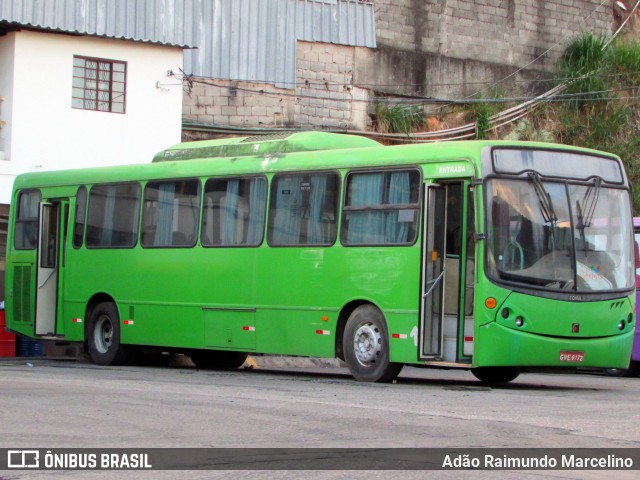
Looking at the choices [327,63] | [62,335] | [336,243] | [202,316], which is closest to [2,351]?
[62,335]

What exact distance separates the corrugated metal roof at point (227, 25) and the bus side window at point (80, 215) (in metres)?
5.94

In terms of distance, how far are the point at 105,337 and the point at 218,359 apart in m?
1.85

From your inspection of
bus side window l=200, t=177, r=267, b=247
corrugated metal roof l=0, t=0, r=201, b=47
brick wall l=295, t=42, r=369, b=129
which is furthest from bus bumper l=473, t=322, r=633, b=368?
brick wall l=295, t=42, r=369, b=129

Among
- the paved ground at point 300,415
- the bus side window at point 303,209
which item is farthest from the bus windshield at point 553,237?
the bus side window at point 303,209

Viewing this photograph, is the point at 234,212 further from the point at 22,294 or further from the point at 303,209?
the point at 22,294

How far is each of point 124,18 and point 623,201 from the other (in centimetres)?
1376

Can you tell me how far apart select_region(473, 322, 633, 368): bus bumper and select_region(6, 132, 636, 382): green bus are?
0.02 m

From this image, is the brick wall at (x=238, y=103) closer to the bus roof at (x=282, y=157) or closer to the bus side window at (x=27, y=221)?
the bus side window at (x=27, y=221)

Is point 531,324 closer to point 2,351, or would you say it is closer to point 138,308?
point 138,308

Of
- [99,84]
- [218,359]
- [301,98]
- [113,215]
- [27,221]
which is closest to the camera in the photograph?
[113,215]

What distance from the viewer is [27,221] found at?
839 inches

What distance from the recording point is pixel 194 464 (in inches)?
321

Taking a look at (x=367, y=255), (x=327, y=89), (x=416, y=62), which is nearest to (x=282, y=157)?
(x=367, y=255)

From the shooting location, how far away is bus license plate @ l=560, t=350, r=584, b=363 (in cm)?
1493
